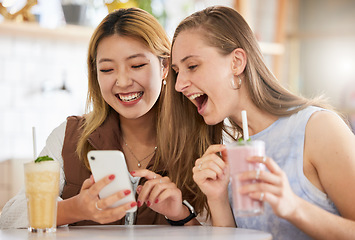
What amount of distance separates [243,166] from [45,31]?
2.68 metres

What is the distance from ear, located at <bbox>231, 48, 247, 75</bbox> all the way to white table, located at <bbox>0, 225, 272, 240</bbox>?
565 millimetres

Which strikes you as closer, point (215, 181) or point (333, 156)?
point (333, 156)

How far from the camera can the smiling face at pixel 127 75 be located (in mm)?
2203

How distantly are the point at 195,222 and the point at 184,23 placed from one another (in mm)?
755

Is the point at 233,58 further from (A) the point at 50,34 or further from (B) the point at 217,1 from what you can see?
(B) the point at 217,1

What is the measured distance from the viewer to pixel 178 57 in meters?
1.90

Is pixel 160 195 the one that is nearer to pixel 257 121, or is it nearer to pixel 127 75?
pixel 257 121

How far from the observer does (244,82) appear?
1895mm

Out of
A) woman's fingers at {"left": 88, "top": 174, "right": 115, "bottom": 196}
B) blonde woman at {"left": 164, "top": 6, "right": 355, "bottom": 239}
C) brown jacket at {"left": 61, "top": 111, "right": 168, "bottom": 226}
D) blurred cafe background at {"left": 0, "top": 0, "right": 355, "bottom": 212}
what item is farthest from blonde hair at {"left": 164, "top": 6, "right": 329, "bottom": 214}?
blurred cafe background at {"left": 0, "top": 0, "right": 355, "bottom": 212}

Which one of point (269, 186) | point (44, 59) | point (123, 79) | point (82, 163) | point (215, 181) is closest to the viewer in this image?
point (269, 186)

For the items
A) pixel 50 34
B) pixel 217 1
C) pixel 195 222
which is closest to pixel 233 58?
pixel 195 222

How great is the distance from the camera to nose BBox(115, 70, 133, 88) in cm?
217

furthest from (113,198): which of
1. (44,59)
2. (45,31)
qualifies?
(44,59)

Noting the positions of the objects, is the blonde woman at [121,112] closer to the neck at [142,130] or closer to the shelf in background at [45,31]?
the neck at [142,130]
